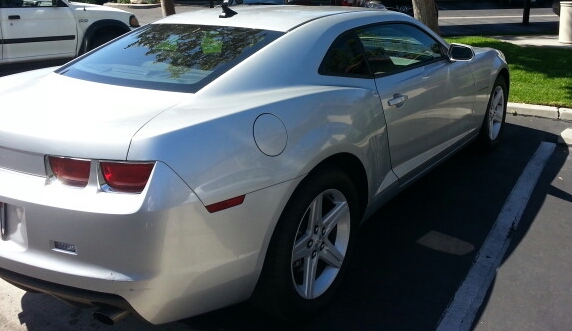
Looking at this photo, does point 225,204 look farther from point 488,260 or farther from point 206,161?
point 488,260

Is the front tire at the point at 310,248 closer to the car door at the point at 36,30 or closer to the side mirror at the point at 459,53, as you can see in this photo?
the side mirror at the point at 459,53

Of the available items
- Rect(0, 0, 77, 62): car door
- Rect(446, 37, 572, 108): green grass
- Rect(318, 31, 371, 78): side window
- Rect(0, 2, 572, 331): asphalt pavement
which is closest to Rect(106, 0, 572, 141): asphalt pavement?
Rect(446, 37, 572, 108): green grass

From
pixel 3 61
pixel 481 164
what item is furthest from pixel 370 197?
pixel 3 61

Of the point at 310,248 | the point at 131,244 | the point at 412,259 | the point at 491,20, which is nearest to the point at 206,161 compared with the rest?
the point at 131,244

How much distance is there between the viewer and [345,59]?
366 centimetres

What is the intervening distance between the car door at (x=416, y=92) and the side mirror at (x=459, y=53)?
0.16 feet

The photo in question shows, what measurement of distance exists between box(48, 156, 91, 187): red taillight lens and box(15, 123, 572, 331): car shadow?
40.5 inches

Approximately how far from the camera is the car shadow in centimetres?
323

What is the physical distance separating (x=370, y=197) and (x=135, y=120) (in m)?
1.61

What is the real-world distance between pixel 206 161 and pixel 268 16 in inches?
64.4

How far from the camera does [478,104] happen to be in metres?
5.23

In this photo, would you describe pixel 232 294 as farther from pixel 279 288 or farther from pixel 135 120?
pixel 135 120

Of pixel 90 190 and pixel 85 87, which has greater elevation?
pixel 85 87

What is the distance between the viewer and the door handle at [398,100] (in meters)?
3.75
